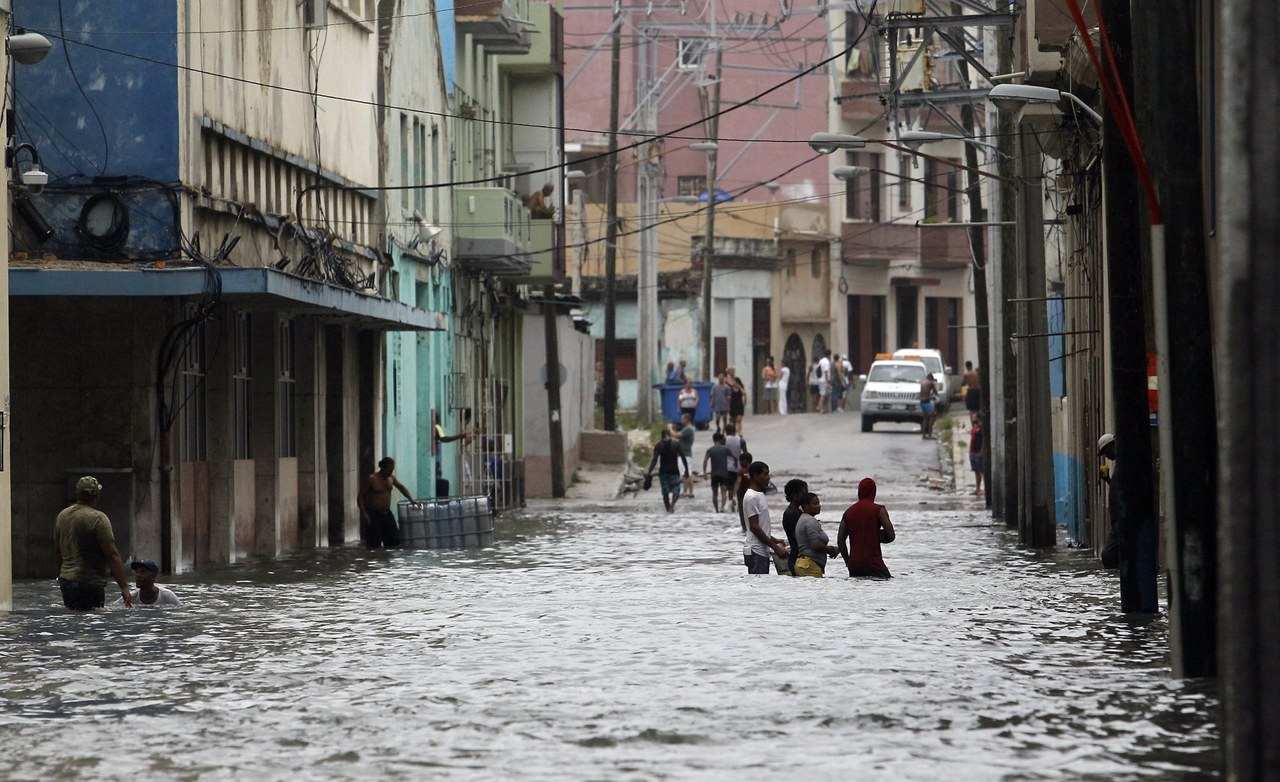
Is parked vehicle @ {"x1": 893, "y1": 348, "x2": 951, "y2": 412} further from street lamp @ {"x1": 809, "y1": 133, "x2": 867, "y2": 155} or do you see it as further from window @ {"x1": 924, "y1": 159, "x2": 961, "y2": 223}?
street lamp @ {"x1": 809, "y1": 133, "x2": 867, "y2": 155}

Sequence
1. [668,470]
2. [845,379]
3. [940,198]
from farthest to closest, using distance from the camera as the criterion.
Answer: [940,198], [845,379], [668,470]

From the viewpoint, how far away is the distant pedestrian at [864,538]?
69.5 feet

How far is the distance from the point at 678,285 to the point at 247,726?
60209mm

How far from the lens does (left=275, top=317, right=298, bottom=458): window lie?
30719 millimetres

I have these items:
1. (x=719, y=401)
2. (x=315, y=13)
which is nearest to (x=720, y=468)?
(x=315, y=13)

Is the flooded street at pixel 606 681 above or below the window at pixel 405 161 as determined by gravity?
below

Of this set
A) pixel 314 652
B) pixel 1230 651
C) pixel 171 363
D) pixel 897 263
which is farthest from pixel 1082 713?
pixel 897 263

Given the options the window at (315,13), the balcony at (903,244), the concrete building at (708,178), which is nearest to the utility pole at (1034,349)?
the window at (315,13)

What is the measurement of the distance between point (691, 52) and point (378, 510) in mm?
41393

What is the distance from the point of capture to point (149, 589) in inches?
781

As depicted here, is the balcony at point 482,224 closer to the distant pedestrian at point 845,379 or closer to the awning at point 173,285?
the awning at point 173,285

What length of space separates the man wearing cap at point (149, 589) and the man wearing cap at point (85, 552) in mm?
275

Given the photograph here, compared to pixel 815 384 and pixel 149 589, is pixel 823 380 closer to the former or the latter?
pixel 815 384

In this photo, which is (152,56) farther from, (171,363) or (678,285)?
(678,285)
